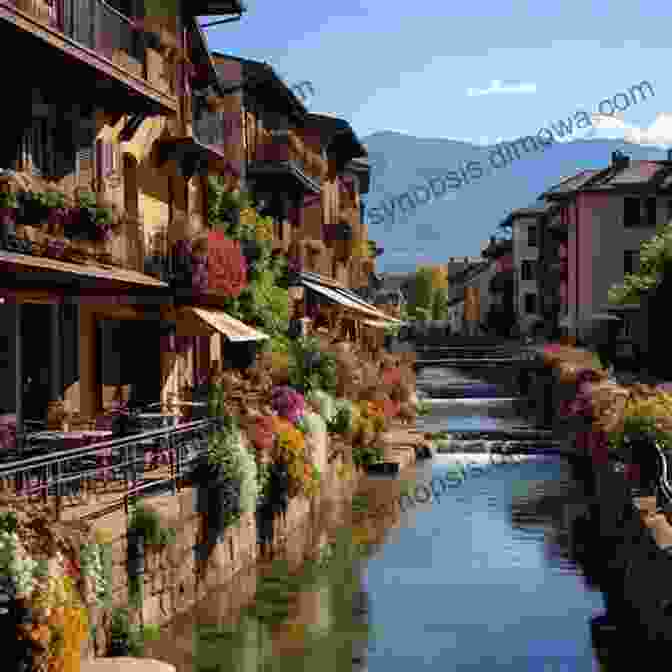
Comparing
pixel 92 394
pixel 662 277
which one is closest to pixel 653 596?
pixel 92 394

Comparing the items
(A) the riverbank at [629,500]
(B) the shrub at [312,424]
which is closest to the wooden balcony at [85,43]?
(B) the shrub at [312,424]

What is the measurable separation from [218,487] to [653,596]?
6.47m

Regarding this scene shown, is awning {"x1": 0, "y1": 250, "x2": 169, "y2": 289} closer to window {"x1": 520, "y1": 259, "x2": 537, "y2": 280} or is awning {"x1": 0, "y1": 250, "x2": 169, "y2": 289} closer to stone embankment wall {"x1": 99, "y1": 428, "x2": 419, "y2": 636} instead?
stone embankment wall {"x1": 99, "y1": 428, "x2": 419, "y2": 636}

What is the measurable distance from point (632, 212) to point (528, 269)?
32.5m

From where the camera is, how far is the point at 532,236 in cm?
10194

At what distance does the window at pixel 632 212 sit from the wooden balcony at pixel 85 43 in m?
51.2

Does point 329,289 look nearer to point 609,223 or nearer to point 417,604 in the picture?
point 417,604

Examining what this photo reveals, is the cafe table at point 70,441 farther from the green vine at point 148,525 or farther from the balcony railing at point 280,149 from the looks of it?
the balcony railing at point 280,149

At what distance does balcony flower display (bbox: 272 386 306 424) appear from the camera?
22641 millimetres

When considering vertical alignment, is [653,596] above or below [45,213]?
below

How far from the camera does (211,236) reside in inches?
923

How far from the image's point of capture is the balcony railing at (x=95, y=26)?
17.6 m

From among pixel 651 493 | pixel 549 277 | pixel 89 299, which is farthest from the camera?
pixel 549 277

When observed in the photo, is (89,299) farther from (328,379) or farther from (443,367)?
(443,367)
